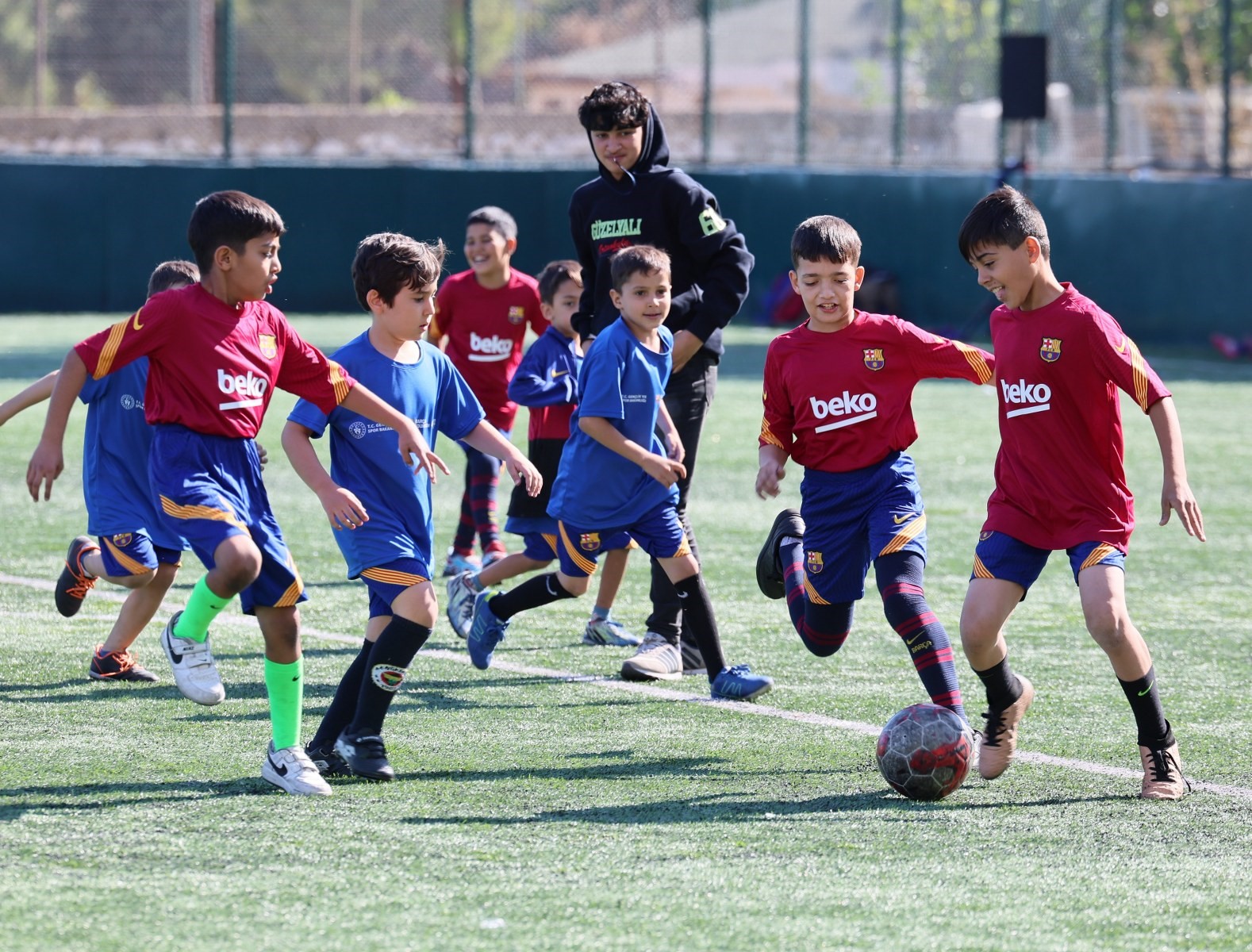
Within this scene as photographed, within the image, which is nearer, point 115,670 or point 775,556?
point 775,556

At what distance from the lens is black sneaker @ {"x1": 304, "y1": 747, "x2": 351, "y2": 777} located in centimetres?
532

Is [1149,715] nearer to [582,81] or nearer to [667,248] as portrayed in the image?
[667,248]

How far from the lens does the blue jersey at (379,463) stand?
5.30 meters

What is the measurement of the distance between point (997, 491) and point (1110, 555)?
413 mm

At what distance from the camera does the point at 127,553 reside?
6516mm

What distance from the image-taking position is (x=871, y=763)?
562 centimetres

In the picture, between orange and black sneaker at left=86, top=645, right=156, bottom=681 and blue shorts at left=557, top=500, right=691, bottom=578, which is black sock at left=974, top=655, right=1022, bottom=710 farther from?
orange and black sneaker at left=86, top=645, right=156, bottom=681

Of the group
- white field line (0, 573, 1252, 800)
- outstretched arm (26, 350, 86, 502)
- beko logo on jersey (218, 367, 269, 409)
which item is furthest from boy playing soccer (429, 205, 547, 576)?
outstretched arm (26, 350, 86, 502)

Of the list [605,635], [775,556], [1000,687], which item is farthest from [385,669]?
[605,635]

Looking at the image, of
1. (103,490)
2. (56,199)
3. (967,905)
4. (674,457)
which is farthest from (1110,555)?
(56,199)

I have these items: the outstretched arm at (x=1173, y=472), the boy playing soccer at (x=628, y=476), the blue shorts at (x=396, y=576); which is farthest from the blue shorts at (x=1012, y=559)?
the blue shorts at (x=396, y=576)

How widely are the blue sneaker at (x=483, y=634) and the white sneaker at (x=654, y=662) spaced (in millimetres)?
505

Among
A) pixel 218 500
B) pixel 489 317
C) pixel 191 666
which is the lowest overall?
pixel 191 666

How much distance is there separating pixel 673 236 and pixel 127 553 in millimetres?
2459
